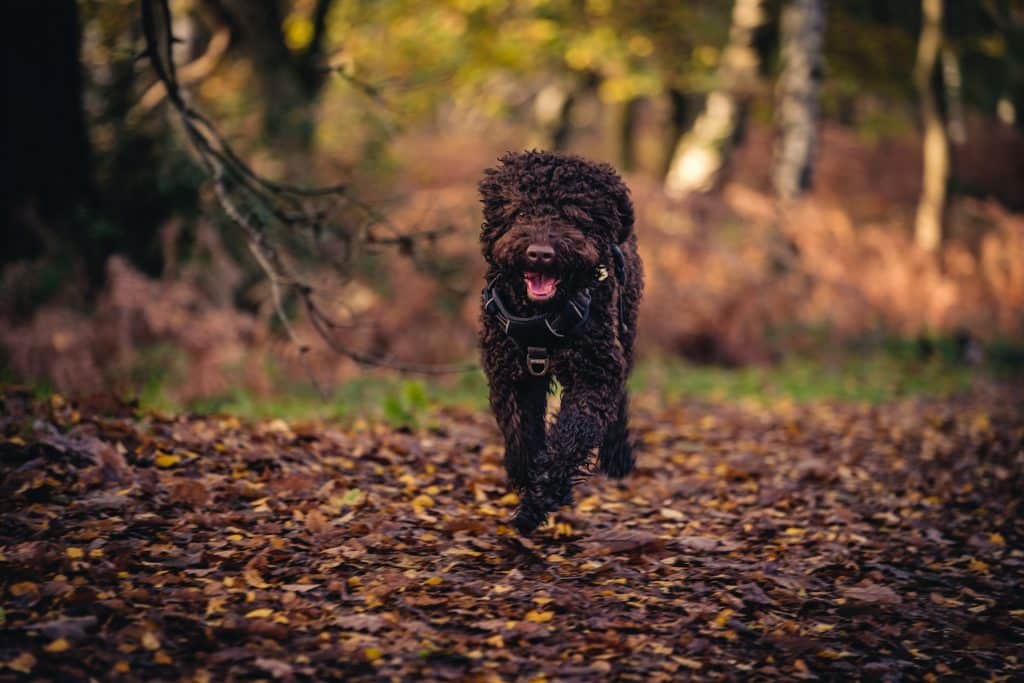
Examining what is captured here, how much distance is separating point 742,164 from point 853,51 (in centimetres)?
890

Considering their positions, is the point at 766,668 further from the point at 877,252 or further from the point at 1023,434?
the point at 877,252

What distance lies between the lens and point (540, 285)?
441 cm

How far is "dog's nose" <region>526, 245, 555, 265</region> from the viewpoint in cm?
426

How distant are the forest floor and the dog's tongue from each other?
129 centimetres

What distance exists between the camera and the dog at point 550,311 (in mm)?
4461

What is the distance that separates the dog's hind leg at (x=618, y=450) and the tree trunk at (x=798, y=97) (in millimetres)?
9819

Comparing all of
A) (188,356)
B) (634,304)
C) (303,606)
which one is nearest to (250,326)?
(188,356)

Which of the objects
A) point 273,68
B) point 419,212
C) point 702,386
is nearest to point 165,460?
point 702,386

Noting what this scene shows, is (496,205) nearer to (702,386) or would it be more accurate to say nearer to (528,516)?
(528,516)

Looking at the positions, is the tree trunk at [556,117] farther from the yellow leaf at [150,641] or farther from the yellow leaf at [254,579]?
the yellow leaf at [150,641]

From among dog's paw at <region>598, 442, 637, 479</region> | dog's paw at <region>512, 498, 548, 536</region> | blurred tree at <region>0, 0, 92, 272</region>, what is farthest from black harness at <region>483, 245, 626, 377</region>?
blurred tree at <region>0, 0, 92, 272</region>

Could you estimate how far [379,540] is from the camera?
192 inches

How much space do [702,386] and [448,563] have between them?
718 centimetres

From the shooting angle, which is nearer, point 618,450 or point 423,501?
point 423,501
